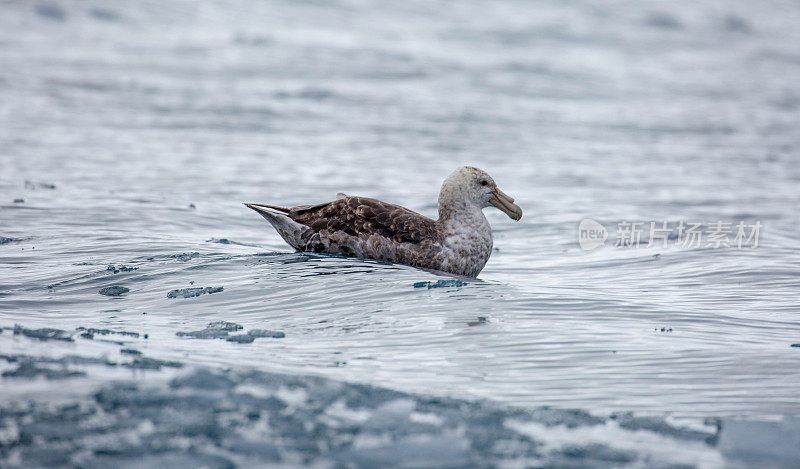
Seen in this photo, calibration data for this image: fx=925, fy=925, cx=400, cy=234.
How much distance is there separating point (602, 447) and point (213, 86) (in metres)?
18.8

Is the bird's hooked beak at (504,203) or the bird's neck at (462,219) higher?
the bird's hooked beak at (504,203)

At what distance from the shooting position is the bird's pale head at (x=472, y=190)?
8.77 m

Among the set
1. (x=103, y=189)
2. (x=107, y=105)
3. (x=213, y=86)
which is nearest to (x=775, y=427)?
(x=103, y=189)

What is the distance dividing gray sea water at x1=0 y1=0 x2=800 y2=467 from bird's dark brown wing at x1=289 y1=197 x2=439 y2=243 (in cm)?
35

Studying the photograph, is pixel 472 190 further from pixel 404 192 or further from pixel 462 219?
pixel 404 192

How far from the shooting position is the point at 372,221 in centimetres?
873

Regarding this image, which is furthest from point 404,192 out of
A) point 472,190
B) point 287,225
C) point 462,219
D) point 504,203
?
point 462,219

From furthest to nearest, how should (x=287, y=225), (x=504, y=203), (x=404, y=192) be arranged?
(x=404, y=192), (x=287, y=225), (x=504, y=203)

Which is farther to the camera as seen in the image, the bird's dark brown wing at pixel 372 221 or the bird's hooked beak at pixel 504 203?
the bird's hooked beak at pixel 504 203

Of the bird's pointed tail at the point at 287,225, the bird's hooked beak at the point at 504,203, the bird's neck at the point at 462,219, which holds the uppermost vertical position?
the bird's hooked beak at the point at 504,203

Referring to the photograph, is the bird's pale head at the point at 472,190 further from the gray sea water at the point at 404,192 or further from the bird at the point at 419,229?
the gray sea water at the point at 404,192

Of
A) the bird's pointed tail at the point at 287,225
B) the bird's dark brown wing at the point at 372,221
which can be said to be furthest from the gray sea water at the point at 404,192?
the bird's dark brown wing at the point at 372,221

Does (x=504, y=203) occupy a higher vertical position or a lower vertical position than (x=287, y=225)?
higher

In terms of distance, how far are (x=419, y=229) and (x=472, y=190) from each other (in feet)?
2.18
